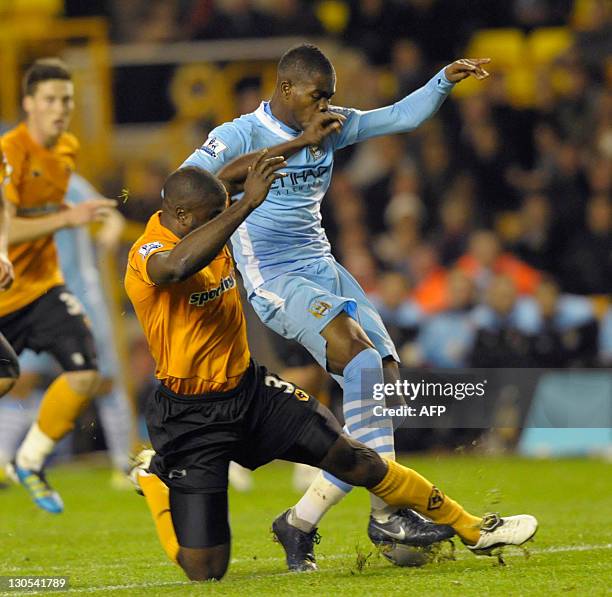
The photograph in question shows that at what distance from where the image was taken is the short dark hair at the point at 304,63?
6.75 meters

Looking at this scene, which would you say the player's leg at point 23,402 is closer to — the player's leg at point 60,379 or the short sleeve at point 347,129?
the player's leg at point 60,379

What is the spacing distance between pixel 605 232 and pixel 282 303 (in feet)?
25.2

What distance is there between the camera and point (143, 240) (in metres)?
5.93

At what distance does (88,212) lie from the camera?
828 cm

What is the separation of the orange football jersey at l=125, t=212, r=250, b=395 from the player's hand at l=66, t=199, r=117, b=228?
2240 mm

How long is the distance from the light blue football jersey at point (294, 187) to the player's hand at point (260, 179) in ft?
3.77

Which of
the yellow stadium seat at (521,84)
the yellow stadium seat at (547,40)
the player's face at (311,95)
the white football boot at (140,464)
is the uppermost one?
the player's face at (311,95)

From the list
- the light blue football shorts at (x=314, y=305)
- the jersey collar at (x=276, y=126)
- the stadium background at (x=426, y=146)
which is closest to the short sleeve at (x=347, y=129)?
the jersey collar at (x=276, y=126)

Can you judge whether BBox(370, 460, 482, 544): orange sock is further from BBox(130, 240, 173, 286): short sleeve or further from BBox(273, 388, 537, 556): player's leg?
BBox(130, 240, 173, 286): short sleeve

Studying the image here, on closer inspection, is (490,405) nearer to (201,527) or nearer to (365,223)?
(365,223)

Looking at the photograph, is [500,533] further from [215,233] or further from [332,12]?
[332,12]

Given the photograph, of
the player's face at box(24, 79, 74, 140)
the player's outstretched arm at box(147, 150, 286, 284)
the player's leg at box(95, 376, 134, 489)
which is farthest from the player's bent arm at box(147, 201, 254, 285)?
the player's leg at box(95, 376, 134, 489)

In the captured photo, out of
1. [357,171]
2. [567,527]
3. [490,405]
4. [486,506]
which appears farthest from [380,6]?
[486,506]

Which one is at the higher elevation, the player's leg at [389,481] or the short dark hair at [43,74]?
the short dark hair at [43,74]
